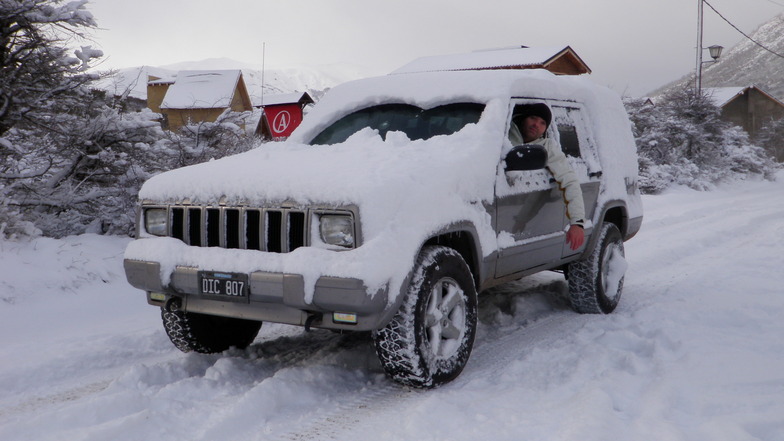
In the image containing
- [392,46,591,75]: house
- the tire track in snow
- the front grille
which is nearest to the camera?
the tire track in snow

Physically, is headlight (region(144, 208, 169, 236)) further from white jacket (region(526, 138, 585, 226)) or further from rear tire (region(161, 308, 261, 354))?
white jacket (region(526, 138, 585, 226))

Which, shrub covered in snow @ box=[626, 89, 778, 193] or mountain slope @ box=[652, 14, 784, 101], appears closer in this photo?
shrub covered in snow @ box=[626, 89, 778, 193]

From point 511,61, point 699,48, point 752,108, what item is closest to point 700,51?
point 699,48

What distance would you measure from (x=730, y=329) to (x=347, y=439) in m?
2.98

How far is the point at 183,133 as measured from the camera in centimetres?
907

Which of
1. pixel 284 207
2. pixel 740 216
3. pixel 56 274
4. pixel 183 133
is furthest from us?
pixel 740 216

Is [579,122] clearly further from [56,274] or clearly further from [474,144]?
[56,274]

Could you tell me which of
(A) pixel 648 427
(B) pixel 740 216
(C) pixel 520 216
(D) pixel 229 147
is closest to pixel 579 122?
(C) pixel 520 216

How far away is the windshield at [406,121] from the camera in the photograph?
4250 mm

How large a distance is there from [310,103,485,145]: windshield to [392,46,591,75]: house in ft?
70.7

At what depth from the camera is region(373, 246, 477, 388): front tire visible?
3.20 meters

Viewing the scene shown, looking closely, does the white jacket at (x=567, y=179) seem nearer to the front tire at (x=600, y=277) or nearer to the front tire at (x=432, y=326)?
the front tire at (x=600, y=277)

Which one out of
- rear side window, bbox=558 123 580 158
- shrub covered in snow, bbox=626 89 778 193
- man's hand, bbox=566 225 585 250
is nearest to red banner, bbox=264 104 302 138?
shrub covered in snow, bbox=626 89 778 193

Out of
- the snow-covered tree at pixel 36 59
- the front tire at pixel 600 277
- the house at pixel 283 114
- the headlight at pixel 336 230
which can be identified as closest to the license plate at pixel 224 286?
the headlight at pixel 336 230
